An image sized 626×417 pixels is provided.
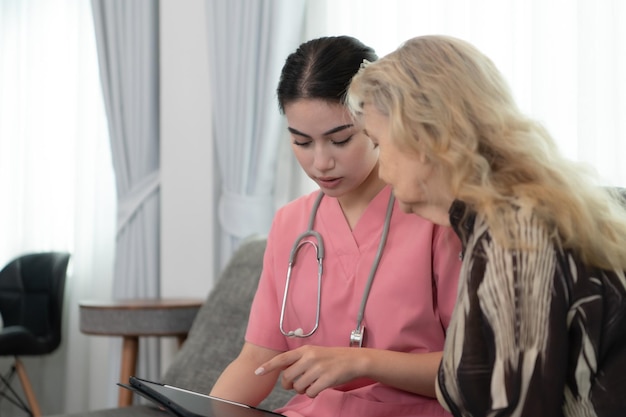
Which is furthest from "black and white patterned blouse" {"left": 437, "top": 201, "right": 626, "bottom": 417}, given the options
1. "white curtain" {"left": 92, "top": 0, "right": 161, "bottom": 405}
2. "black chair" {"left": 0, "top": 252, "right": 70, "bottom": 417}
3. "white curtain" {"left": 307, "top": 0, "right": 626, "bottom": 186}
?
"black chair" {"left": 0, "top": 252, "right": 70, "bottom": 417}

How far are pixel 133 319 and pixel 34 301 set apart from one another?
1.30 m

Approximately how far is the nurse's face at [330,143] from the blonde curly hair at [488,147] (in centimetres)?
33

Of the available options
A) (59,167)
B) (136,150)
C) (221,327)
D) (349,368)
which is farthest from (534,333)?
(59,167)

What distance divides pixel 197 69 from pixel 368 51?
195 cm

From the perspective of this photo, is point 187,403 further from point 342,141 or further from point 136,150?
point 136,150

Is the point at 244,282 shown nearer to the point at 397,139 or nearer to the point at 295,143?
the point at 295,143

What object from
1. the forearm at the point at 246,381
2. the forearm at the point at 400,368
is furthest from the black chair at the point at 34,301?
the forearm at the point at 400,368

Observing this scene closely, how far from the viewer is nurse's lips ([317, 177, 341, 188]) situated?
169cm

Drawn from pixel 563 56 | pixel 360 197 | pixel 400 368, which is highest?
pixel 563 56

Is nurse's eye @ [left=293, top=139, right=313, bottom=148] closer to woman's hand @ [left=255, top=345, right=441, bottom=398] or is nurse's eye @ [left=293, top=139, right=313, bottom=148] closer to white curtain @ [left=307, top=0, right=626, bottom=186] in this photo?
woman's hand @ [left=255, top=345, right=441, bottom=398]

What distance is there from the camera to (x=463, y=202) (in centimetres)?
121

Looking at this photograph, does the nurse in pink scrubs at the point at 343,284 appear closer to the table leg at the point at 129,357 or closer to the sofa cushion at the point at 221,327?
the sofa cushion at the point at 221,327

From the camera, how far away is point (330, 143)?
66.3 inches

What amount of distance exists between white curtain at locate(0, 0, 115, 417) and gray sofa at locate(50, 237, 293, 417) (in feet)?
4.97
